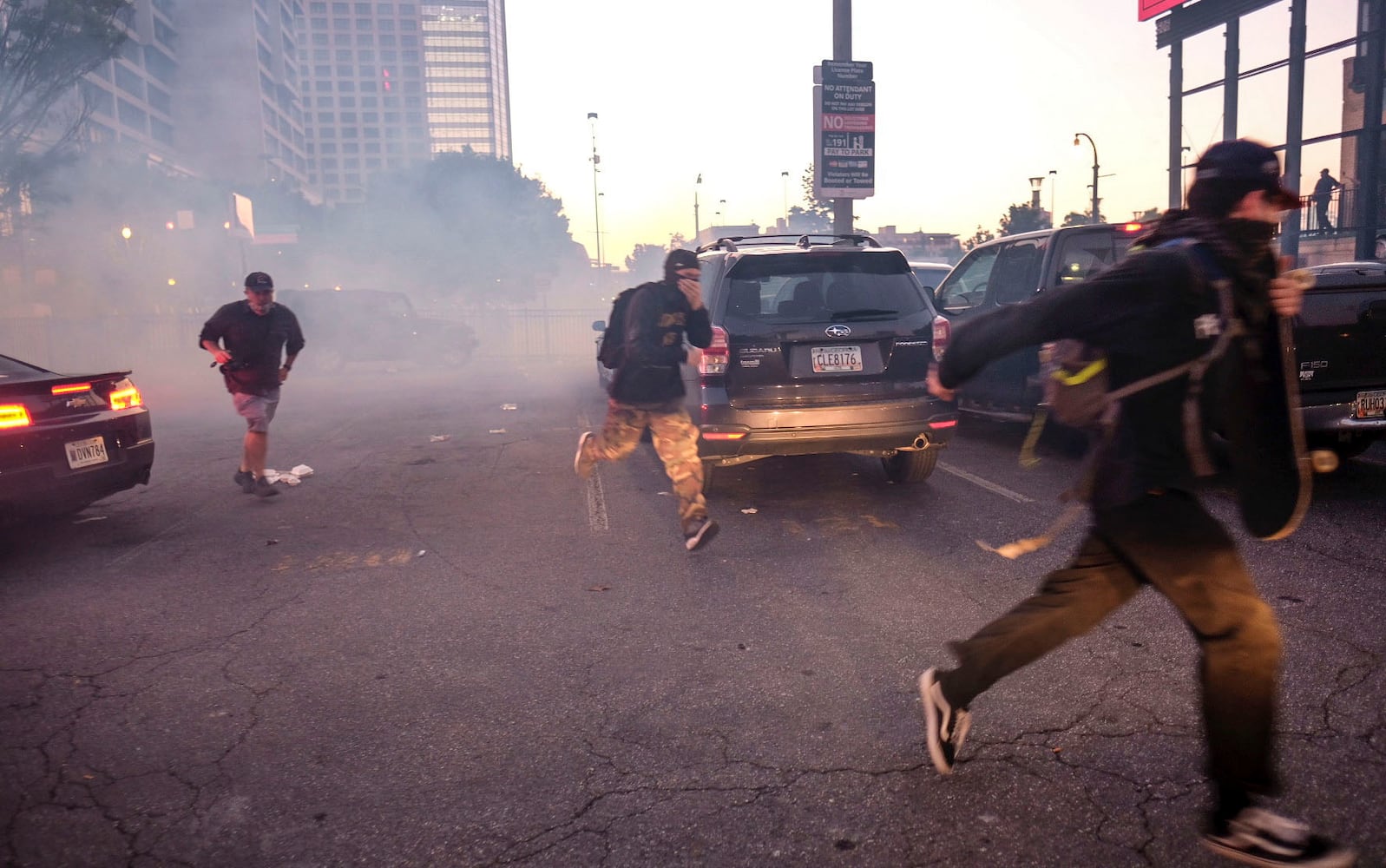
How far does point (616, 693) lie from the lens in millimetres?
3650

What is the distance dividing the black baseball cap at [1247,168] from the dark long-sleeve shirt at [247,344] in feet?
22.6

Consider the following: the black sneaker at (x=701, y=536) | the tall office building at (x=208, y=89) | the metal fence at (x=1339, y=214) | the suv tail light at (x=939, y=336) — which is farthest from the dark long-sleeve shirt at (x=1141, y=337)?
the tall office building at (x=208, y=89)

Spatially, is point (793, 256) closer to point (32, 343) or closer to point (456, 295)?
point (32, 343)

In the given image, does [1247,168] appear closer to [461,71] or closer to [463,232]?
[463,232]

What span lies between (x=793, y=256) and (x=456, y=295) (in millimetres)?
46780

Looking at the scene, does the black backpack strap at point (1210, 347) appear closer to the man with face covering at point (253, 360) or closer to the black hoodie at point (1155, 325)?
the black hoodie at point (1155, 325)

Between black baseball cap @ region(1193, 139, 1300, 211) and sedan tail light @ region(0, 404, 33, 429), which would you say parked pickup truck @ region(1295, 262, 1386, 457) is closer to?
Answer: black baseball cap @ region(1193, 139, 1300, 211)

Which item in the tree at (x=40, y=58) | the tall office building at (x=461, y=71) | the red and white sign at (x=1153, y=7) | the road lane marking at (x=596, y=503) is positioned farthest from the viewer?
the tall office building at (x=461, y=71)

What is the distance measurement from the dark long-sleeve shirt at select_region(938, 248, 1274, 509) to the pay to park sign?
14.7m

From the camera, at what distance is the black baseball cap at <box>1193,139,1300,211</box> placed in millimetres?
2354

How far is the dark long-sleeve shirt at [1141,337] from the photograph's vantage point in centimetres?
232

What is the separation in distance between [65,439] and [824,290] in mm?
4984

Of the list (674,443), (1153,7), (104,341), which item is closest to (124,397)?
(674,443)

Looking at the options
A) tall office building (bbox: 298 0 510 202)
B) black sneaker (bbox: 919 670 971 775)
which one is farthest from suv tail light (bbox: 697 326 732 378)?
tall office building (bbox: 298 0 510 202)
